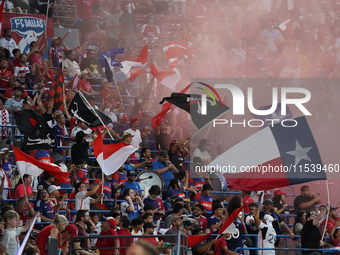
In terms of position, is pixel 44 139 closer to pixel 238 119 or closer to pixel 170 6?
pixel 238 119

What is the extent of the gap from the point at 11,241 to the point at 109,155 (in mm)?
3032

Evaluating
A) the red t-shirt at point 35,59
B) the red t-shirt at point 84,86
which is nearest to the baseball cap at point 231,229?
the red t-shirt at point 84,86

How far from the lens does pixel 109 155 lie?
10.3m

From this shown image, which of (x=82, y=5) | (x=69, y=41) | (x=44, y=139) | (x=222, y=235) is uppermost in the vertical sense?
(x=82, y=5)

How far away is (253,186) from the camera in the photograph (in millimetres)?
8883

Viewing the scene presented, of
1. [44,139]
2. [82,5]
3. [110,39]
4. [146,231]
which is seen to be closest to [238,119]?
[110,39]

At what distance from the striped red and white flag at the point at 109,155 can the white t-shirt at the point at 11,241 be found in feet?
8.70

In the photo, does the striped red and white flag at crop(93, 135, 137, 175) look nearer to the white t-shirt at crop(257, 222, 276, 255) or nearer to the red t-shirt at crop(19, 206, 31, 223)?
the red t-shirt at crop(19, 206, 31, 223)

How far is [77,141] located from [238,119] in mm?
5465

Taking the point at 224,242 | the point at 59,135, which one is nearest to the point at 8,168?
the point at 59,135

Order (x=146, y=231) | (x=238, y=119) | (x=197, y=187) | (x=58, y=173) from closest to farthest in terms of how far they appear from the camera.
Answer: (x=146, y=231)
(x=58, y=173)
(x=197, y=187)
(x=238, y=119)

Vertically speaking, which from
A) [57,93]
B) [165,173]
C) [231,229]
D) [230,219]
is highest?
[57,93]

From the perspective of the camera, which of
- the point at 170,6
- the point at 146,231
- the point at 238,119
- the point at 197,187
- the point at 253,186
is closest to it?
the point at 146,231

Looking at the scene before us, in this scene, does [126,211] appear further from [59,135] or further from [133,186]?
[59,135]
